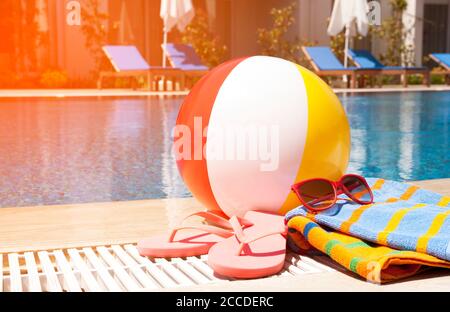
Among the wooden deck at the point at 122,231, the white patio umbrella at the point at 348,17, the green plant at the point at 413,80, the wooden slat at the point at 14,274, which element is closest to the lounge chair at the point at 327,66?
the white patio umbrella at the point at 348,17

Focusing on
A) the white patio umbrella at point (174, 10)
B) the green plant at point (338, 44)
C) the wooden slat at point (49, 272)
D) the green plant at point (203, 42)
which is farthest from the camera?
the green plant at point (338, 44)

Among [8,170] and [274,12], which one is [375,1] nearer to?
[274,12]

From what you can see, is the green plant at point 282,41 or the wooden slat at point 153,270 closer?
the wooden slat at point 153,270

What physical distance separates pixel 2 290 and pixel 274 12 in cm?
1943

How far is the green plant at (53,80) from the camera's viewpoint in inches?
723

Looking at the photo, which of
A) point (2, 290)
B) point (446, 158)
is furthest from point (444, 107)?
point (2, 290)

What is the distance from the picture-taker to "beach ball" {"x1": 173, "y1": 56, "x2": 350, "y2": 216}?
8.71ft

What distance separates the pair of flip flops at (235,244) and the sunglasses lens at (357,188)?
290 millimetres

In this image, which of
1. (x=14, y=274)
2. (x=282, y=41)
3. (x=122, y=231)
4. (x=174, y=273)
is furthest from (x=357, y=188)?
(x=282, y=41)

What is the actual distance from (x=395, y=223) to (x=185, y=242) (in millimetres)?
742

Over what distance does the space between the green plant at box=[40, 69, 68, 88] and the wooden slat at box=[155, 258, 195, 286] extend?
1673 cm

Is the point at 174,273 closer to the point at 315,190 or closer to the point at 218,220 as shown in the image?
the point at 218,220

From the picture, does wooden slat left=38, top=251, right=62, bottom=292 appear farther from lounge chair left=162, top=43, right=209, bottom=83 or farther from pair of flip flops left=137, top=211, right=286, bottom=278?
lounge chair left=162, top=43, right=209, bottom=83

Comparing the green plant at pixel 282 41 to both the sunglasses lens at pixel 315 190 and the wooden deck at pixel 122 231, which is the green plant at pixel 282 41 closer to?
the wooden deck at pixel 122 231
